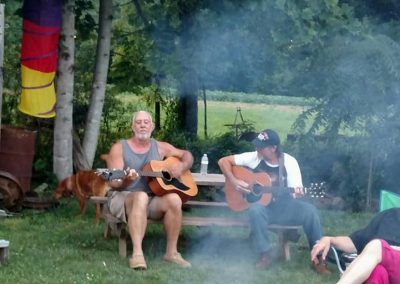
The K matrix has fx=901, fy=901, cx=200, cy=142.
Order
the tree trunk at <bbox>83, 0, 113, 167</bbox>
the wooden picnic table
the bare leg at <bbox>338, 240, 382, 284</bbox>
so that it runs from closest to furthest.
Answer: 1. the bare leg at <bbox>338, 240, 382, 284</bbox>
2. the wooden picnic table
3. the tree trunk at <bbox>83, 0, 113, 167</bbox>

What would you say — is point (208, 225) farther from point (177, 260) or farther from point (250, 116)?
point (250, 116)

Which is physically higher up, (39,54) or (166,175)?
(39,54)

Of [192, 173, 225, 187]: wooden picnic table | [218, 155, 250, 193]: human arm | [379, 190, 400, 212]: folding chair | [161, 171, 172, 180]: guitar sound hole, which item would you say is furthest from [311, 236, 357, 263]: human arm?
[192, 173, 225, 187]: wooden picnic table

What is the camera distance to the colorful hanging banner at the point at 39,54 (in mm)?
8500

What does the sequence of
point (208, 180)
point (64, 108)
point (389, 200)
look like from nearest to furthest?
point (389, 200)
point (208, 180)
point (64, 108)

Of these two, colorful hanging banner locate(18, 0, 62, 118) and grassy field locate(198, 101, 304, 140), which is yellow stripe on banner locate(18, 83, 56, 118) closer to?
colorful hanging banner locate(18, 0, 62, 118)

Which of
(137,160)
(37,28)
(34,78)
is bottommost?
(137,160)

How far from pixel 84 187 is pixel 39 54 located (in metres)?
1.56

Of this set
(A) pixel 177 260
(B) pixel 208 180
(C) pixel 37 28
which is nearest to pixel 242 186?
(B) pixel 208 180

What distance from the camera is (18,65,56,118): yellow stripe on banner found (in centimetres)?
858

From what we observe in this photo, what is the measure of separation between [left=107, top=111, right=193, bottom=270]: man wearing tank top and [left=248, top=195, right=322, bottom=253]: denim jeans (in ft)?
1.72

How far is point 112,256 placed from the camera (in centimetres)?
633

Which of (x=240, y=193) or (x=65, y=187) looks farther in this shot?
(x=65, y=187)

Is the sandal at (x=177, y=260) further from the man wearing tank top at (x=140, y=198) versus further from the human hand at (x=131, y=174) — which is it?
the human hand at (x=131, y=174)
